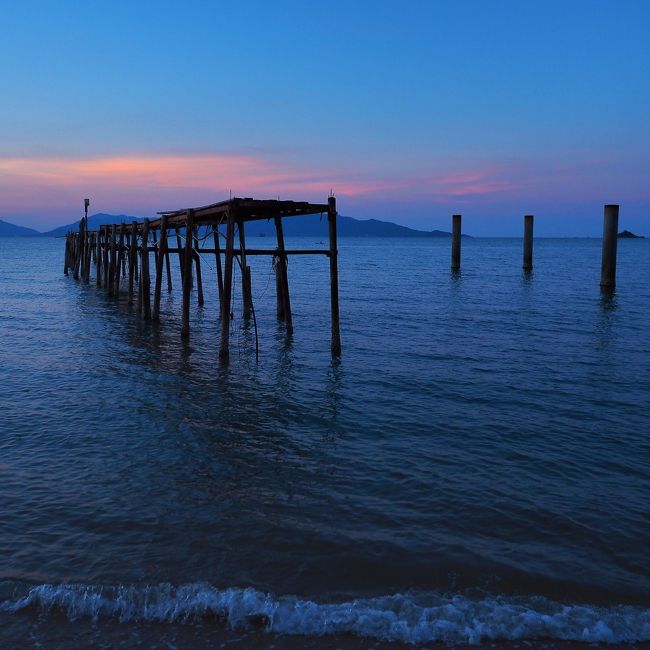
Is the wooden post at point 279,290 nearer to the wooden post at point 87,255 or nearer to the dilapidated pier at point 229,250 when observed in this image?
the dilapidated pier at point 229,250

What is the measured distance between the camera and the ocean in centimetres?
480

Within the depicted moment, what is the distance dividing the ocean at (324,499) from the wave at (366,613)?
17 mm

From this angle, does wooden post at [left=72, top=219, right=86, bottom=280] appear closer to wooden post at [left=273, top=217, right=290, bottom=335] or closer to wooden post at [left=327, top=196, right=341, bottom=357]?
wooden post at [left=273, top=217, right=290, bottom=335]

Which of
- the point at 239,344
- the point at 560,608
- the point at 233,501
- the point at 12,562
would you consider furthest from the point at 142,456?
the point at 239,344

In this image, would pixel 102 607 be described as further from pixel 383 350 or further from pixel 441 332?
pixel 441 332

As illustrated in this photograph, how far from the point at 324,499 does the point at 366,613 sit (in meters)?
2.16

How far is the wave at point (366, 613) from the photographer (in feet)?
15.2

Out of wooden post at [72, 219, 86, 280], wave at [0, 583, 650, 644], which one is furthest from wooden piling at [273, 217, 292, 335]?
wooden post at [72, 219, 86, 280]

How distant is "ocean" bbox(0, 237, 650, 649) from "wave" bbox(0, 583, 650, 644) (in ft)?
0.06

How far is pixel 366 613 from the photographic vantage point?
4.80 meters

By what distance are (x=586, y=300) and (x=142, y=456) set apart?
982 inches

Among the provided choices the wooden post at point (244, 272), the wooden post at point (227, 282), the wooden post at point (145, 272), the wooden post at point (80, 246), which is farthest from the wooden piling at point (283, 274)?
the wooden post at point (80, 246)

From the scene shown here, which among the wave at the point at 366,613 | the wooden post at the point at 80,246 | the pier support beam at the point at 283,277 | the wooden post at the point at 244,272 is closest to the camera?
the wave at the point at 366,613

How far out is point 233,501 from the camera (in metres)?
6.88
